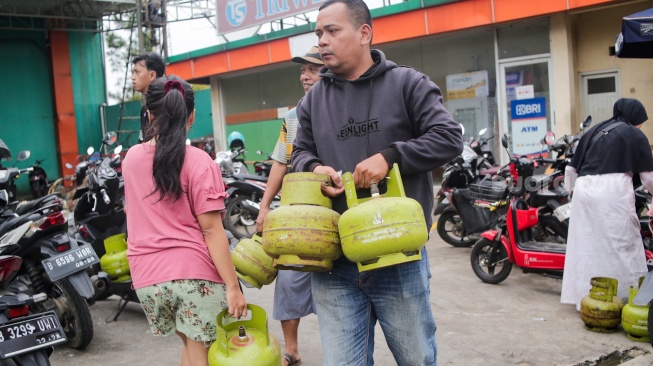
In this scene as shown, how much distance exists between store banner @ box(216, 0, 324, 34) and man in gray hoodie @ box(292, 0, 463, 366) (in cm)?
1238

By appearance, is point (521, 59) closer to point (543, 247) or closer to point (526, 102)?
point (526, 102)

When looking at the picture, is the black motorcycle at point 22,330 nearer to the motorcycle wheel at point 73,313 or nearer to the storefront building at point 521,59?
the motorcycle wheel at point 73,313

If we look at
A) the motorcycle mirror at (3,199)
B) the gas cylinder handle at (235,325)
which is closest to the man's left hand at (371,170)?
the gas cylinder handle at (235,325)

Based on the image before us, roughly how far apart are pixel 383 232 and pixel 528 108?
421 inches

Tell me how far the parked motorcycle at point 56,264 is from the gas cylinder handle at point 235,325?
2.07 m

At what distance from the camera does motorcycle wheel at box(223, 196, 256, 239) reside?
32.3 feet

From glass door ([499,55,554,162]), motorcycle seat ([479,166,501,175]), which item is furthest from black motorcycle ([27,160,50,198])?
motorcycle seat ([479,166,501,175])

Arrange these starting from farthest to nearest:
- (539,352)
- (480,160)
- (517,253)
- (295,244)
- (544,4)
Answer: (544,4) < (480,160) < (517,253) < (539,352) < (295,244)

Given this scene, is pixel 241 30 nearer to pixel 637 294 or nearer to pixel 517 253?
pixel 517 253

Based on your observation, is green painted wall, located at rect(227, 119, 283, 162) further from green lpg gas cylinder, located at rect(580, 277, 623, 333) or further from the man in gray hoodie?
the man in gray hoodie

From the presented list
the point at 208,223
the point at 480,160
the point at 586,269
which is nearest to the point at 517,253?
the point at 586,269

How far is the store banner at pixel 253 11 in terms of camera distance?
49.3 ft

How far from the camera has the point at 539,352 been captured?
4.75 metres

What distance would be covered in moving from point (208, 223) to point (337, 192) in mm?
777
